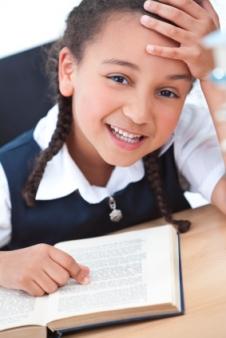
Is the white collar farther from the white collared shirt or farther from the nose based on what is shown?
the nose

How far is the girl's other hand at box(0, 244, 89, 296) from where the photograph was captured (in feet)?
2.24

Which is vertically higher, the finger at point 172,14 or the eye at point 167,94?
the finger at point 172,14

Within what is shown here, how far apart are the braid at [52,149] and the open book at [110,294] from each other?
153 millimetres

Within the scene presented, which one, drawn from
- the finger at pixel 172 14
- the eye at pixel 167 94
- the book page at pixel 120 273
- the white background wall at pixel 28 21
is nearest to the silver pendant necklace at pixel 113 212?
the book page at pixel 120 273

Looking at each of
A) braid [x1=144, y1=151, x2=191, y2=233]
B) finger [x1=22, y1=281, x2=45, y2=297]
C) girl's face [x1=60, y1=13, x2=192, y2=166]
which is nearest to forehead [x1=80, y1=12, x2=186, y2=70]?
girl's face [x1=60, y1=13, x2=192, y2=166]

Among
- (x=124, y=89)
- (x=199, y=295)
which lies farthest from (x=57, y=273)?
(x=124, y=89)

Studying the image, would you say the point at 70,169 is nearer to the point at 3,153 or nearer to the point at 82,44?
the point at 3,153

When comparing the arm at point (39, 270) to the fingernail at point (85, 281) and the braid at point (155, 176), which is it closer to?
the fingernail at point (85, 281)

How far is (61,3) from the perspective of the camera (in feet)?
5.62

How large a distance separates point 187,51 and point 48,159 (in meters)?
0.30

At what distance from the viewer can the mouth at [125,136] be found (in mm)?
840

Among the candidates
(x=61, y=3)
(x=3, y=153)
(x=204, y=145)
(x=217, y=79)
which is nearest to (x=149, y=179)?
(x=204, y=145)

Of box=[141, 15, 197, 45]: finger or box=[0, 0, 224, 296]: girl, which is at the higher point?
box=[141, 15, 197, 45]: finger

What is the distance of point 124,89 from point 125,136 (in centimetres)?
10
